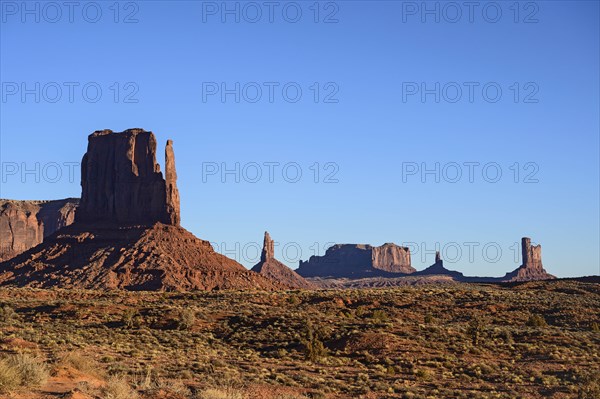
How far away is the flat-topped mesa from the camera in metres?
111

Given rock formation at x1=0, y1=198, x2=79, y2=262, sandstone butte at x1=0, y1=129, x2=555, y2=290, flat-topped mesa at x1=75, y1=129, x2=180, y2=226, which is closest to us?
sandstone butte at x1=0, y1=129, x2=555, y2=290

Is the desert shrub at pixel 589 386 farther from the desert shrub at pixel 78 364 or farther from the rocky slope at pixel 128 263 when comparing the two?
the rocky slope at pixel 128 263

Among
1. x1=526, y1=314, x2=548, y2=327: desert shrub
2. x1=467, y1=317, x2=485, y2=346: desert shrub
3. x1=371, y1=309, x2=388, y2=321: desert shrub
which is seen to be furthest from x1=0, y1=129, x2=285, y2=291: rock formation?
x1=467, y1=317, x2=485, y2=346: desert shrub

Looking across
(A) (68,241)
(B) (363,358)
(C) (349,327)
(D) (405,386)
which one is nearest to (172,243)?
(A) (68,241)

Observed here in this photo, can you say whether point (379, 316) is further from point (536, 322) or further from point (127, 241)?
point (127, 241)

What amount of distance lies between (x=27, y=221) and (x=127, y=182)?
7274cm

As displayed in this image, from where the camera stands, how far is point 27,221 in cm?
17662

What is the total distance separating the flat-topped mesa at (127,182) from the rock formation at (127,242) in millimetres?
144

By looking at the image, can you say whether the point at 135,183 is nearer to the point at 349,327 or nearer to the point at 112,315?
the point at 112,315

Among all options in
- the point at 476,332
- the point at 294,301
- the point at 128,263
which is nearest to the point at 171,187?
the point at 128,263

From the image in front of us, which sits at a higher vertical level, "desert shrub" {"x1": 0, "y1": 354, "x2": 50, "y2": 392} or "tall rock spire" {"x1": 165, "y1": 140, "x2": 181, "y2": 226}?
"tall rock spire" {"x1": 165, "y1": 140, "x2": 181, "y2": 226}

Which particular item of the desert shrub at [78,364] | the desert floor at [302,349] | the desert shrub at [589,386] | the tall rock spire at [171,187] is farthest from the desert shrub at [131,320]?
the tall rock spire at [171,187]

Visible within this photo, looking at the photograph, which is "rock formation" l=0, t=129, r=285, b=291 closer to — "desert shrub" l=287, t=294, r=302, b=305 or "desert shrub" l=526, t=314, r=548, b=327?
"desert shrub" l=287, t=294, r=302, b=305

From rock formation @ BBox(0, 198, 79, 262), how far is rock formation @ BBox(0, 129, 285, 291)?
56.6m
